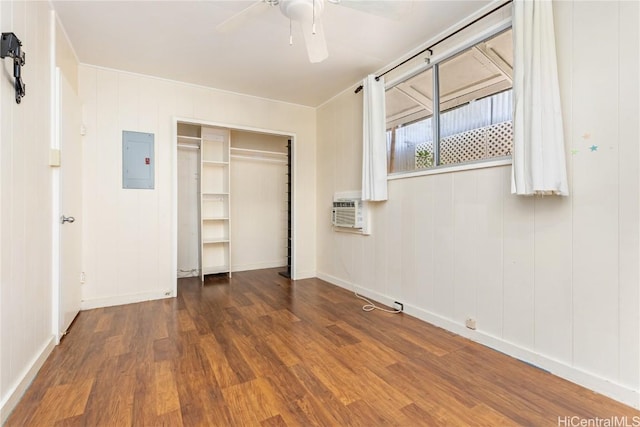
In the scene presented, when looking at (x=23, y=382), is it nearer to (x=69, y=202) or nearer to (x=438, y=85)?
(x=69, y=202)

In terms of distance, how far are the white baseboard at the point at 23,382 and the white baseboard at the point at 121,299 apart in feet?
3.35

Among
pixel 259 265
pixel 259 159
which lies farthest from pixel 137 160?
pixel 259 265

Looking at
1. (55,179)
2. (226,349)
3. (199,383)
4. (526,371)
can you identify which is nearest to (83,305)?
(55,179)

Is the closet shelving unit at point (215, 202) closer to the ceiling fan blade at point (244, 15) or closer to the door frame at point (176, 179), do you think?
the door frame at point (176, 179)

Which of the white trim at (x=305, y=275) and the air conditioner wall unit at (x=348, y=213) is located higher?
the air conditioner wall unit at (x=348, y=213)

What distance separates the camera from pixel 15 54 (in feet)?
4.81

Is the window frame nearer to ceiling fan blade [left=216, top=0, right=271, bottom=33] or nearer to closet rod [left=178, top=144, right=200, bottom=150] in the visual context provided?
ceiling fan blade [left=216, top=0, right=271, bottom=33]

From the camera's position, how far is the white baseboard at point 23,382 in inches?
55.4

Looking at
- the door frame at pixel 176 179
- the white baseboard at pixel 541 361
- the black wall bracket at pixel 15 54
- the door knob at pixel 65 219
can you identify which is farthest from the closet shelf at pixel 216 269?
the black wall bracket at pixel 15 54

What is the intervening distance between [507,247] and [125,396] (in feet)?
8.29

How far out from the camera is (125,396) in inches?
62.9

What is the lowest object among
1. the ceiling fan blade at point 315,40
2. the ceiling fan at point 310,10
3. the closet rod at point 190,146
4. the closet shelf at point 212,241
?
the closet shelf at point 212,241

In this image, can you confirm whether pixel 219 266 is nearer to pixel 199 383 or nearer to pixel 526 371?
pixel 199 383

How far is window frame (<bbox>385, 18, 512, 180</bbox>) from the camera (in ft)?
6.91
